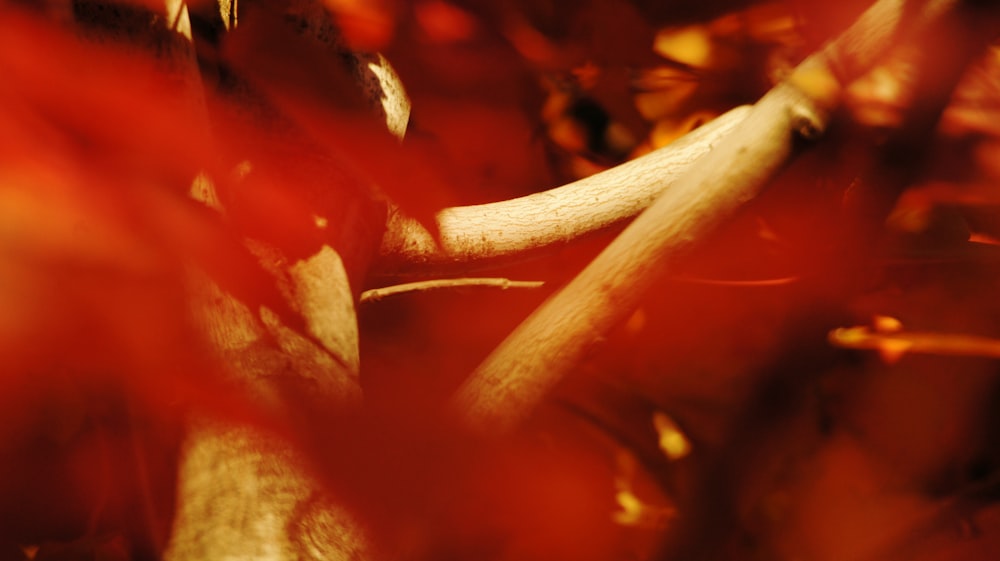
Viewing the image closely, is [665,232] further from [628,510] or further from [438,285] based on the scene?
[628,510]

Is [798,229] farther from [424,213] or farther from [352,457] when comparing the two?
[352,457]

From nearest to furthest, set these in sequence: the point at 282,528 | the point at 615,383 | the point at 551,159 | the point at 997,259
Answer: the point at 282,528 < the point at 997,259 < the point at 615,383 < the point at 551,159

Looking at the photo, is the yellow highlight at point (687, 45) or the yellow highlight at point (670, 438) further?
the yellow highlight at point (687, 45)

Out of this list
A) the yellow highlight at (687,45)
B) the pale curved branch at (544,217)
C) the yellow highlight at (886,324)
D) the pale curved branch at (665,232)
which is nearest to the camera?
the pale curved branch at (665,232)

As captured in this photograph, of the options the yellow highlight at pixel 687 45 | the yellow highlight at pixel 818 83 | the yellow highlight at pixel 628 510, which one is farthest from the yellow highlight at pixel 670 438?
the yellow highlight at pixel 818 83

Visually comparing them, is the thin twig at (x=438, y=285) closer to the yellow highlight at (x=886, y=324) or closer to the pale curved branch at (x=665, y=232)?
the pale curved branch at (x=665, y=232)

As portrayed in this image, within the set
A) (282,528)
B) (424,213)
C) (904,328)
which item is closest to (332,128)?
(424,213)
